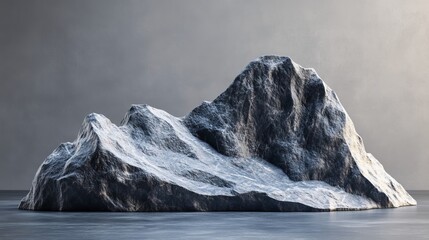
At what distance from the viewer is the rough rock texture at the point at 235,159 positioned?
16.0 metres

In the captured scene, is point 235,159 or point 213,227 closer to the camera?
point 213,227

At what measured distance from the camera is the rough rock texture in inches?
630

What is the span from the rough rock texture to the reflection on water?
224 cm

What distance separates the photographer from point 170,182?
638 inches

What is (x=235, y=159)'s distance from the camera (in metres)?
18.6

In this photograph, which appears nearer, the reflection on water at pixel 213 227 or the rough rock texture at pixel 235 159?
the reflection on water at pixel 213 227

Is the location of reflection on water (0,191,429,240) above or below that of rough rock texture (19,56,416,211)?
below

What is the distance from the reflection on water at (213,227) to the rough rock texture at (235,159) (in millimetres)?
2241

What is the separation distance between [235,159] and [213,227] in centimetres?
755

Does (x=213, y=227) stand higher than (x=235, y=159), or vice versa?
(x=235, y=159)

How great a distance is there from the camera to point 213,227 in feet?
36.3

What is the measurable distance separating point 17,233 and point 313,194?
341 inches

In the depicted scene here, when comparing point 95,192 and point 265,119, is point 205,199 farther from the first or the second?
point 265,119

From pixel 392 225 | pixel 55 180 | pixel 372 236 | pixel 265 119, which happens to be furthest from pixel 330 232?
pixel 265 119
